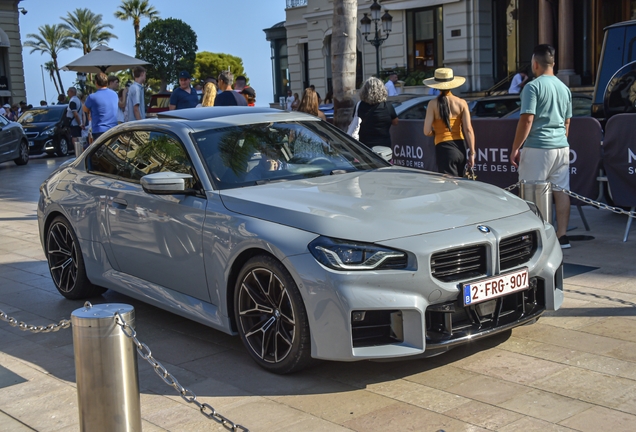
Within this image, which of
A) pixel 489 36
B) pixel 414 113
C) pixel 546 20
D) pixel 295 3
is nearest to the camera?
pixel 414 113

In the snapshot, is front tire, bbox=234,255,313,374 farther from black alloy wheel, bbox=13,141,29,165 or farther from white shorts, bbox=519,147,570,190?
black alloy wheel, bbox=13,141,29,165

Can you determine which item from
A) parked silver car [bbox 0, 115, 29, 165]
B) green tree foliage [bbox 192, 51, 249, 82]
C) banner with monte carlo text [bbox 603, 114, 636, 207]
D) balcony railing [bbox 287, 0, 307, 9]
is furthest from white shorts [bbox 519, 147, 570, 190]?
green tree foliage [bbox 192, 51, 249, 82]

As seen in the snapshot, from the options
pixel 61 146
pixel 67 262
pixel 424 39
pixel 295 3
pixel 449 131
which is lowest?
pixel 67 262

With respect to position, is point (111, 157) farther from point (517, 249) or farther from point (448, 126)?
point (448, 126)

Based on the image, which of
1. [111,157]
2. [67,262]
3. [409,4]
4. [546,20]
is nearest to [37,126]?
[409,4]

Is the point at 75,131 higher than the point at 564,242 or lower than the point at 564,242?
higher

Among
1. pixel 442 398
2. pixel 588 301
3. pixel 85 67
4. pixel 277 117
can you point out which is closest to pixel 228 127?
pixel 277 117

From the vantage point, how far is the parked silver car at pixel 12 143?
21.3 meters

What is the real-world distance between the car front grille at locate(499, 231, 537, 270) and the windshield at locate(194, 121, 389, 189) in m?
1.48

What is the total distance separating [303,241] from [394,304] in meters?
0.62

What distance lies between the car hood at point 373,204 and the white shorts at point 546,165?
2538 millimetres

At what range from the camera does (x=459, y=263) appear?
15.1 ft

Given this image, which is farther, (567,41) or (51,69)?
(51,69)

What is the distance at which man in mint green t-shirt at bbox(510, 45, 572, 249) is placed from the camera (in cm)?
778
